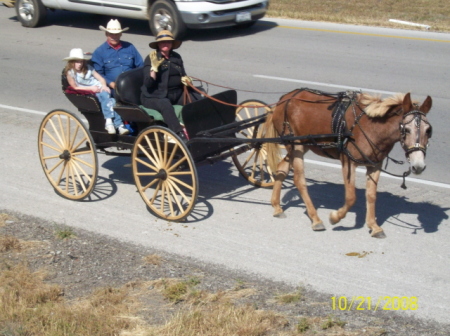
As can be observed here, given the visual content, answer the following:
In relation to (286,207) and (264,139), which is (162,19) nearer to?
(286,207)

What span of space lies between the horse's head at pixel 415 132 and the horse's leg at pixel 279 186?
1676 millimetres

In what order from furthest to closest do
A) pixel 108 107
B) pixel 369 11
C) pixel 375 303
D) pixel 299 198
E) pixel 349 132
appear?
1. pixel 369 11
2. pixel 299 198
3. pixel 108 107
4. pixel 349 132
5. pixel 375 303

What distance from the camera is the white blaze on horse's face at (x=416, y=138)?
5.82 meters

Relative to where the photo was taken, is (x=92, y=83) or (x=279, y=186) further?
(x=92, y=83)

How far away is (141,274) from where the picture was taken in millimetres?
6008

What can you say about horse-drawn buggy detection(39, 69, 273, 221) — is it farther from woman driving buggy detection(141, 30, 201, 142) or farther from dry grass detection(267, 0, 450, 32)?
dry grass detection(267, 0, 450, 32)

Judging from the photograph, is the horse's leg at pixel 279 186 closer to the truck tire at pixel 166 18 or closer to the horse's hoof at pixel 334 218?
the horse's hoof at pixel 334 218

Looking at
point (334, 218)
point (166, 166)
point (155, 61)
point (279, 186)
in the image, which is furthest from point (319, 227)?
point (155, 61)

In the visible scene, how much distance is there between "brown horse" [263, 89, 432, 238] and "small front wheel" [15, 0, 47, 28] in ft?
42.7

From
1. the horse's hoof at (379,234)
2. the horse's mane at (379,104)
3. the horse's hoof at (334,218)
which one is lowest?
the horse's hoof at (379,234)

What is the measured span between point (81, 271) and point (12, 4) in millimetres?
16034

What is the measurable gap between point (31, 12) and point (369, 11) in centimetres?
985

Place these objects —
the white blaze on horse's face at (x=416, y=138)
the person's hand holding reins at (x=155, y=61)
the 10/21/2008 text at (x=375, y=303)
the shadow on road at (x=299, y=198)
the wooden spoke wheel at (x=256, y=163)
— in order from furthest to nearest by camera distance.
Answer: the wooden spoke wheel at (x=256, y=163) → the person's hand holding reins at (x=155, y=61) → the shadow on road at (x=299, y=198) → the white blaze on horse's face at (x=416, y=138) → the 10/21/2008 text at (x=375, y=303)

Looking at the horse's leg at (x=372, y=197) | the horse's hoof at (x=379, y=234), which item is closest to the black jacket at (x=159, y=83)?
the horse's leg at (x=372, y=197)
